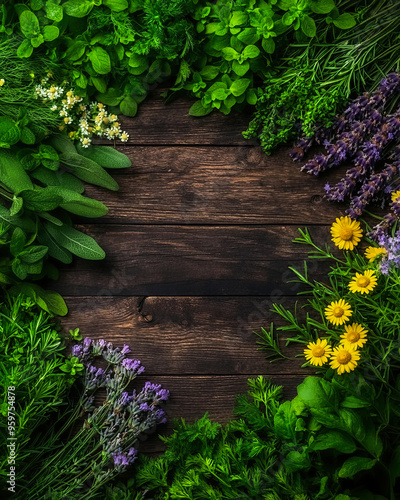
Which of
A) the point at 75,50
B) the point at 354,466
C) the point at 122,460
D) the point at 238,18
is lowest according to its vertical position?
the point at 122,460

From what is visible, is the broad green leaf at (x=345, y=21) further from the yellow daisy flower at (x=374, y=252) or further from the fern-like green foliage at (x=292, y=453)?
the fern-like green foliage at (x=292, y=453)

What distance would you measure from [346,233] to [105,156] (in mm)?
726

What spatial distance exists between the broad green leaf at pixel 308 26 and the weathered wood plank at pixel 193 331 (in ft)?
2.41

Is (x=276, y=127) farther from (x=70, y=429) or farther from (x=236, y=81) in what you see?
(x=70, y=429)

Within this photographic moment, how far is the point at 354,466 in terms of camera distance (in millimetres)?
1285

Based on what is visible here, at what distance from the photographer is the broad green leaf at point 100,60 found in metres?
1.37

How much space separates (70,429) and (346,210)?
3.37 ft

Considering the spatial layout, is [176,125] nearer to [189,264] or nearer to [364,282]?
[189,264]

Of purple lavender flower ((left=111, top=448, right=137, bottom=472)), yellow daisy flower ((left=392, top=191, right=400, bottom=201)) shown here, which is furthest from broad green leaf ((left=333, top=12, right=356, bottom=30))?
purple lavender flower ((left=111, top=448, right=137, bottom=472))

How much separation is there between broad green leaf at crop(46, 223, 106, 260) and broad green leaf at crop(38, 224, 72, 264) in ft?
0.04

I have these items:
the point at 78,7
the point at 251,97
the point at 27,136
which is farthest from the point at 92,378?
the point at 78,7

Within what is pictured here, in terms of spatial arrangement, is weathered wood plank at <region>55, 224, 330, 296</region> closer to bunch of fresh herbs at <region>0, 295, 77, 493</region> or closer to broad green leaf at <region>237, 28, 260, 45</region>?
bunch of fresh herbs at <region>0, 295, 77, 493</region>

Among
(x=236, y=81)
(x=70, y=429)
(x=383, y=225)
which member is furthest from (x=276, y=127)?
(x=70, y=429)

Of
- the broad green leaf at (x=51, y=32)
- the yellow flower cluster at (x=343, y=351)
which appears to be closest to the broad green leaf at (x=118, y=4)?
the broad green leaf at (x=51, y=32)
